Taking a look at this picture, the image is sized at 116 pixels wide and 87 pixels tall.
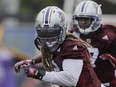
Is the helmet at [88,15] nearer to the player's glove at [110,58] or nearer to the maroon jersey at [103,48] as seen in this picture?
the maroon jersey at [103,48]

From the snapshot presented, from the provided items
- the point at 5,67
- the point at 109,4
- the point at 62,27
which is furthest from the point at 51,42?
the point at 109,4

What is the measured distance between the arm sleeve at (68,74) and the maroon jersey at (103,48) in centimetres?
135

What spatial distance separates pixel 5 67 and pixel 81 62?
434cm

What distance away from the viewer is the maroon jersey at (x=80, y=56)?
709cm

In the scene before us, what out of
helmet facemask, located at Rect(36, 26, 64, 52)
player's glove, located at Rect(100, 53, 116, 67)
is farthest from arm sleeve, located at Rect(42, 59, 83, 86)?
player's glove, located at Rect(100, 53, 116, 67)

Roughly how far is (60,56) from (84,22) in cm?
125

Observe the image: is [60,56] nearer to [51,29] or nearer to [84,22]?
[51,29]

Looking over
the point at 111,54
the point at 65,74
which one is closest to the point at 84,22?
the point at 111,54

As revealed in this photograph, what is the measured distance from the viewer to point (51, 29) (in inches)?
284

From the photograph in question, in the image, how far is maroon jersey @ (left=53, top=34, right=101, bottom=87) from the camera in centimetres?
709

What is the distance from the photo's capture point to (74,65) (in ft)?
23.1

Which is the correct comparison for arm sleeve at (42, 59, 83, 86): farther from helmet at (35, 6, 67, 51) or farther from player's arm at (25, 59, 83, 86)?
helmet at (35, 6, 67, 51)

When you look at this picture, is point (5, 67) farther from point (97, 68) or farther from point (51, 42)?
point (51, 42)

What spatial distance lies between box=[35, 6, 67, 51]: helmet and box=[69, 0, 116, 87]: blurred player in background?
107 centimetres
